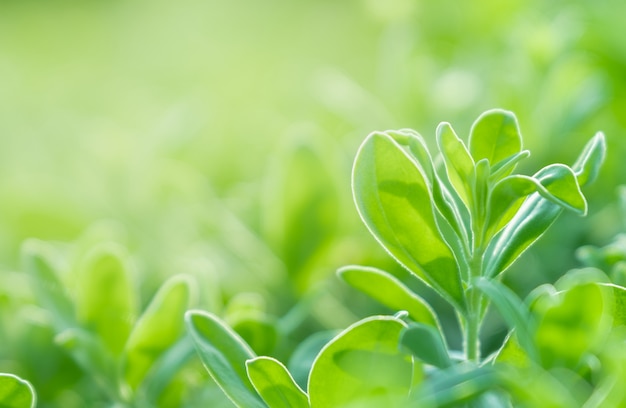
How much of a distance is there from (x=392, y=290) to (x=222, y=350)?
0.14m

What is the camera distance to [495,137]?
60 cm

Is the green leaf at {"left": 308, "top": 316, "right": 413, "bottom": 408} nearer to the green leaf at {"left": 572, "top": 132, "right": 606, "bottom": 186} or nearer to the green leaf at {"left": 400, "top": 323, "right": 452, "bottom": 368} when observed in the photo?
the green leaf at {"left": 400, "top": 323, "right": 452, "bottom": 368}

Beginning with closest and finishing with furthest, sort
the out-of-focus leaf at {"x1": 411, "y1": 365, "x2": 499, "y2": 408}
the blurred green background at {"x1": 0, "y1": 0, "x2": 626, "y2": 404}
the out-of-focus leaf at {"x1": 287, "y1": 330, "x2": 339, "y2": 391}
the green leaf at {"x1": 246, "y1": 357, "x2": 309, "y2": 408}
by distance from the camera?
the out-of-focus leaf at {"x1": 411, "y1": 365, "x2": 499, "y2": 408}
the green leaf at {"x1": 246, "y1": 357, "x2": 309, "y2": 408}
the out-of-focus leaf at {"x1": 287, "y1": 330, "x2": 339, "y2": 391}
the blurred green background at {"x1": 0, "y1": 0, "x2": 626, "y2": 404}

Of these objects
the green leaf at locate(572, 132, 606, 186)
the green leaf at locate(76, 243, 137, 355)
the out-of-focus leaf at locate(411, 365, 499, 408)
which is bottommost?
the green leaf at locate(76, 243, 137, 355)

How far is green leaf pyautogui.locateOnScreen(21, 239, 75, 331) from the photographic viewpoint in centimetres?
80

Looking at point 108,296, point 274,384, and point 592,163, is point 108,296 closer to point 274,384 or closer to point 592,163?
point 274,384

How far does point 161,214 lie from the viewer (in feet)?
4.14

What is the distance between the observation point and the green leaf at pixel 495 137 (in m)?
0.59

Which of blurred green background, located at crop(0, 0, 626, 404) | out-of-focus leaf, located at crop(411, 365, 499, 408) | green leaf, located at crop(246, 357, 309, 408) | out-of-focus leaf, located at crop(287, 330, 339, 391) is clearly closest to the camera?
out-of-focus leaf, located at crop(411, 365, 499, 408)

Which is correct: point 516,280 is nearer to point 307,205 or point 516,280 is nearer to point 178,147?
point 307,205

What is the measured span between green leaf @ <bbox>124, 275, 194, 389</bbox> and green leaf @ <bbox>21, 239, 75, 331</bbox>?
0.09 m

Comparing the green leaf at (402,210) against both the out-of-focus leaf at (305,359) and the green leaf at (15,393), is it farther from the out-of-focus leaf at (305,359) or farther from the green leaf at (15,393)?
the green leaf at (15,393)

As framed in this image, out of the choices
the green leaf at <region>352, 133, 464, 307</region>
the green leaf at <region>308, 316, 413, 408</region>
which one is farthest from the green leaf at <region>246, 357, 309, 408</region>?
the green leaf at <region>352, 133, 464, 307</region>

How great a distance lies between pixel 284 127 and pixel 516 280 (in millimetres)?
490
